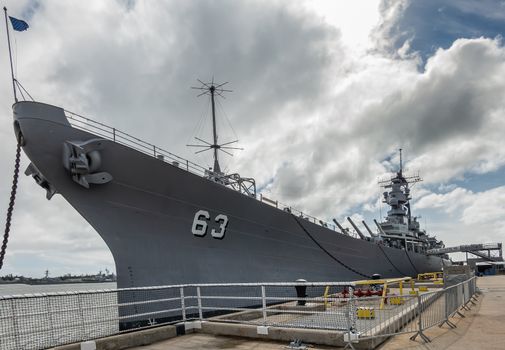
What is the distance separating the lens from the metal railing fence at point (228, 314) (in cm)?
551

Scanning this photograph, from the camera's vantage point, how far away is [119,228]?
10.5 meters

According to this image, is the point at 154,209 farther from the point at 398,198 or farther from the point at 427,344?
the point at 398,198

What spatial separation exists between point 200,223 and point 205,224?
0.21 m

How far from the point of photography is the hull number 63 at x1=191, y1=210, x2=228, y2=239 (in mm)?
12211

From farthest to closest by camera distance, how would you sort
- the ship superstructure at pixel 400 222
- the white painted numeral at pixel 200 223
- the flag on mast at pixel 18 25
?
the ship superstructure at pixel 400 222 → the white painted numeral at pixel 200 223 → the flag on mast at pixel 18 25

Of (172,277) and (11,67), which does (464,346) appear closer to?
(172,277)

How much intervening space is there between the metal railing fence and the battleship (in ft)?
2.72

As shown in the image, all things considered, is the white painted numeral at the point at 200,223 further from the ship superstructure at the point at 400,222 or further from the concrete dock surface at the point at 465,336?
the ship superstructure at the point at 400,222

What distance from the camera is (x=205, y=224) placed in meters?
12.5

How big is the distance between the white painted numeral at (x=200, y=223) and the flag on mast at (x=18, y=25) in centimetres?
656

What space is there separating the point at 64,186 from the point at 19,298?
531 centimetres

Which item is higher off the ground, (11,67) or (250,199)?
(11,67)

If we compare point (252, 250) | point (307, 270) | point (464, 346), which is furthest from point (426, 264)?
point (464, 346)

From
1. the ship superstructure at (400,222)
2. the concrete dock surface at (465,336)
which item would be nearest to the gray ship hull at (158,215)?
the concrete dock surface at (465,336)
